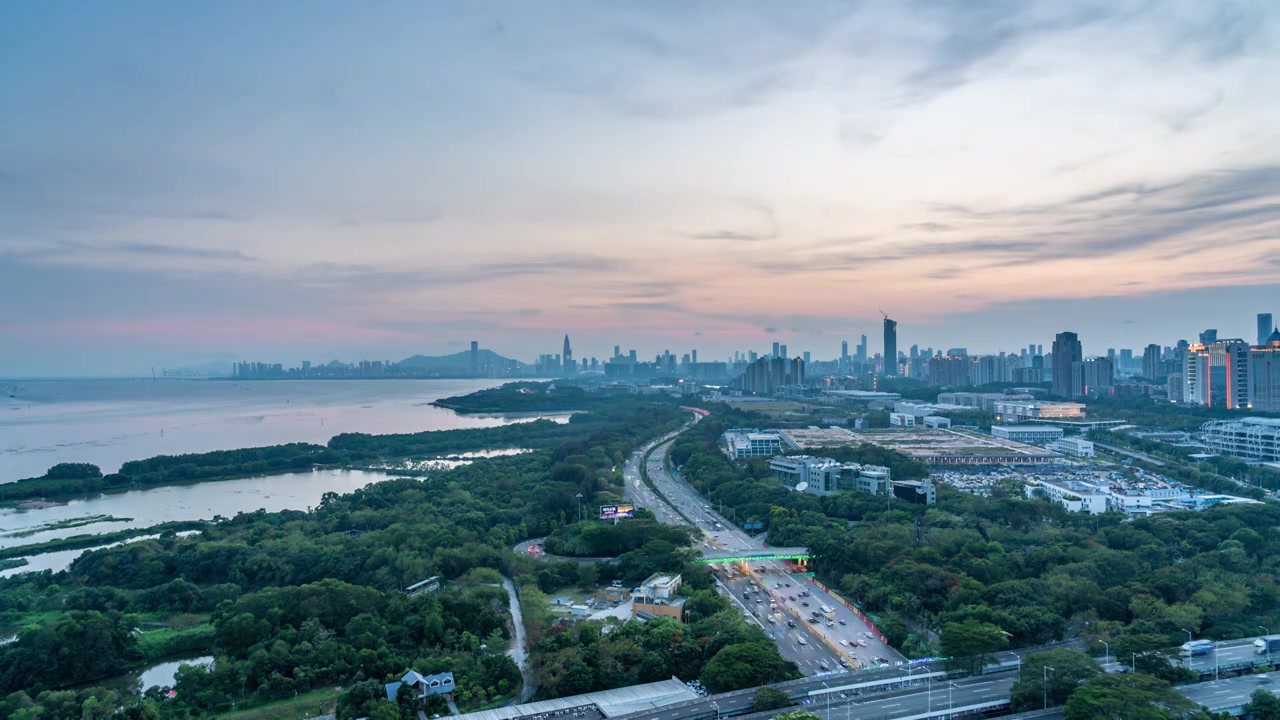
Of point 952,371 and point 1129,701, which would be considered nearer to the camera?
point 1129,701

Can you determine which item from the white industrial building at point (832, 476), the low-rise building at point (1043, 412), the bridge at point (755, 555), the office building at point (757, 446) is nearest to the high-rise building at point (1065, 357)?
the low-rise building at point (1043, 412)

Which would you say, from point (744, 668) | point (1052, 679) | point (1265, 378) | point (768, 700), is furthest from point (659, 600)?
point (1265, 378)

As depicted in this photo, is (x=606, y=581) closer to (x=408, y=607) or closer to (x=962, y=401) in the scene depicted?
(x=408, y=607)

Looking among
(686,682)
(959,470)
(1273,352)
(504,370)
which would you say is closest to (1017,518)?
(959,470)

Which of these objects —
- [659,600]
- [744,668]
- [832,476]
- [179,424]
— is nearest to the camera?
[744,668]

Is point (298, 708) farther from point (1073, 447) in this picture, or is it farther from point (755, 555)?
point (1073, 447)

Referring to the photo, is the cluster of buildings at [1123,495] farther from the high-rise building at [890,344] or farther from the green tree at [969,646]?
the high-rise building at [890,344]
